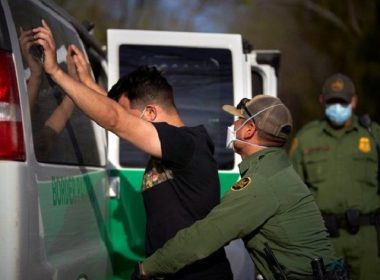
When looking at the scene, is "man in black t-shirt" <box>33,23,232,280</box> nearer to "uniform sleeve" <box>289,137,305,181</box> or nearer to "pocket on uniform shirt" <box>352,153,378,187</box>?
"pocket on uniform shirt" <box>352,153,378,187</box>

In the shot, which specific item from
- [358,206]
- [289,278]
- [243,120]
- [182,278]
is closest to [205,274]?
[182,278]

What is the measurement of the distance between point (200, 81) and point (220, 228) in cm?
189

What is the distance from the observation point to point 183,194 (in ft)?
11.7

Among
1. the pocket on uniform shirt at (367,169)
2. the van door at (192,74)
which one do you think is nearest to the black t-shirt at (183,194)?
the van door at (192,74)

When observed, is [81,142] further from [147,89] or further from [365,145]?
→ [365,145]

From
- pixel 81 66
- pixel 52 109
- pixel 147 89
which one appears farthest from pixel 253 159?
pixel 81 66

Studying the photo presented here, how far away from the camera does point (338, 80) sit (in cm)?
625

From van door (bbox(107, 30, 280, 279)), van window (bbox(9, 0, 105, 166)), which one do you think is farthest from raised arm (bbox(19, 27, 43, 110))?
van door (bbox(107, 30, 280, 279))

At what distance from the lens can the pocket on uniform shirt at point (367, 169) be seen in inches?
236

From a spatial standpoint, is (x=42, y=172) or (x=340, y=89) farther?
(x=340, y=89)

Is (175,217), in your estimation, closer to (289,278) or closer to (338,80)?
(289,278)

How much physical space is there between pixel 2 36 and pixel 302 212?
1.40 meters

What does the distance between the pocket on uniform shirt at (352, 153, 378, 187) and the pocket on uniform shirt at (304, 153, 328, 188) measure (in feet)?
0.79

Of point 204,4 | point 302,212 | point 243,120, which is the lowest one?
point 302,212
